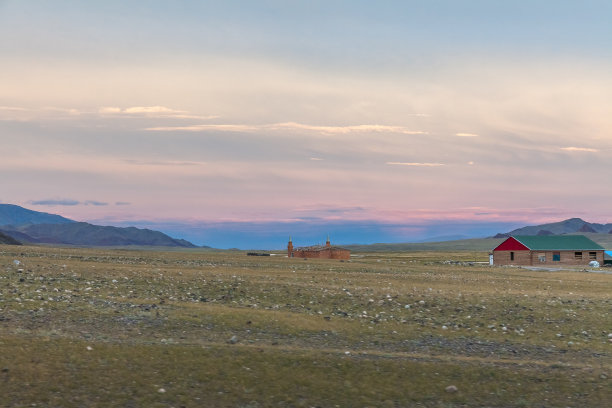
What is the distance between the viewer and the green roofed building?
4038 inches

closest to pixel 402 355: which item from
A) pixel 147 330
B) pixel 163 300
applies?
pixel 147 330

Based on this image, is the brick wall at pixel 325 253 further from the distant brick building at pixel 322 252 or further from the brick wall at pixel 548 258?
the brick wall at pixel 548 258

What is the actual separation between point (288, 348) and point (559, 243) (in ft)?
332

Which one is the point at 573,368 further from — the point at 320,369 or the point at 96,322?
the point at 96,322

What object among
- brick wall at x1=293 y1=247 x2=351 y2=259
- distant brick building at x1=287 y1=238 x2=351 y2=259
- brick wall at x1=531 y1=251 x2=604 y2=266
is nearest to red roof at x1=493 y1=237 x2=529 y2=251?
brick wall at x1=531 y1=251 x2=604 y2=266

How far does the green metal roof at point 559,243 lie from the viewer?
103438 millimetres

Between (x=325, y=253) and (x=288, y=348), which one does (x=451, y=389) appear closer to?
(x=288, y=348)

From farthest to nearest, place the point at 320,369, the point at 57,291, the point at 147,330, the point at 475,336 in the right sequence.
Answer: the point at 57,291 < the point at 475,336 < the point at 147,330 < the point at 320,369

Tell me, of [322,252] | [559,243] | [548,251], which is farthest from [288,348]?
[559,243]

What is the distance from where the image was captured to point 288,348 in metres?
17.7

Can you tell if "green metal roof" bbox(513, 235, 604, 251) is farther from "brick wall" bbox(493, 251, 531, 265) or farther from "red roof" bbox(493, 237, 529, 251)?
"brick wall" bbox(493, 251, 531, 265)

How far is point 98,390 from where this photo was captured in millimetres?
13312

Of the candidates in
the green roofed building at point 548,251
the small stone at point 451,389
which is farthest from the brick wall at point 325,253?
the small stone at point 451,389

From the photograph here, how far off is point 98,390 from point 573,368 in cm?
1386
